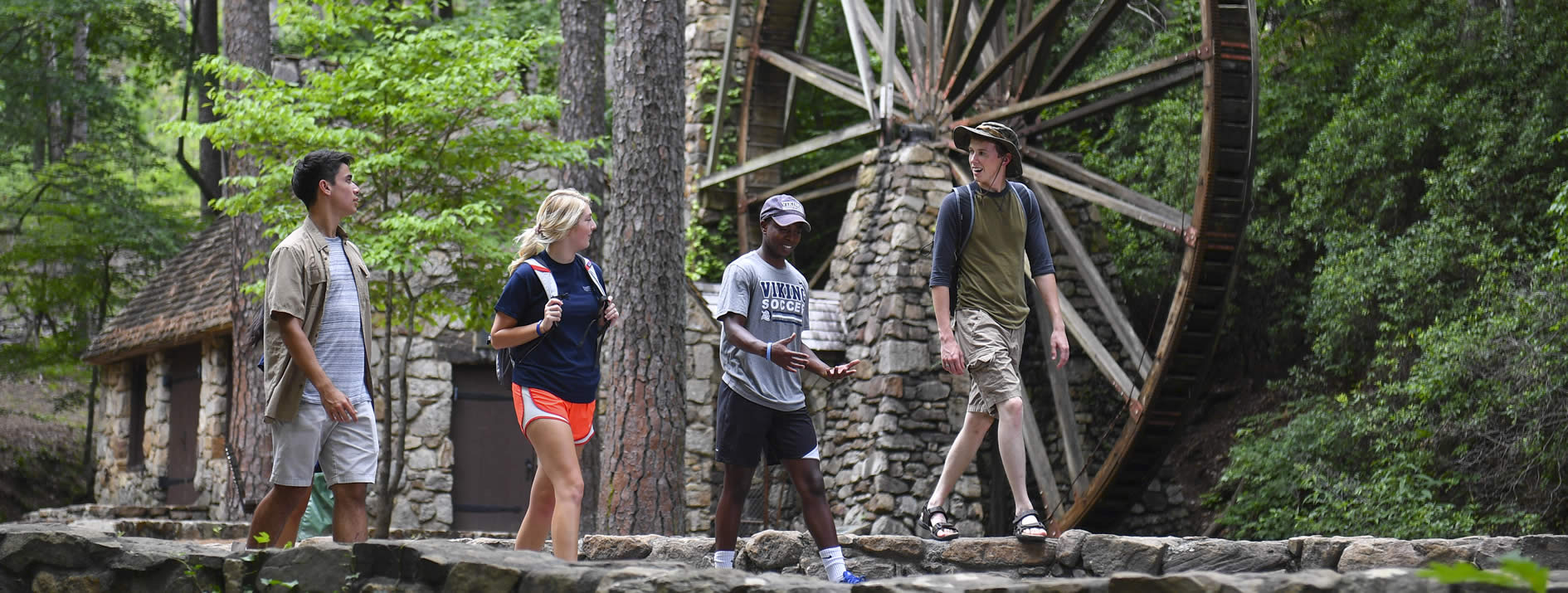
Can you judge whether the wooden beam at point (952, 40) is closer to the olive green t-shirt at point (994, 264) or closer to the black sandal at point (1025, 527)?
the olive green t-shirt at point (994, 264)

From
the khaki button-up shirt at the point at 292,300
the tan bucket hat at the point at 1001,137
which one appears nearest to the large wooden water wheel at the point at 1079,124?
the tan bucket hat at the point at 1001,137

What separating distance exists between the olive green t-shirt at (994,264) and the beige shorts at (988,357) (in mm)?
41

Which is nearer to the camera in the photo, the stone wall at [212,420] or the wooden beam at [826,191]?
the stone wall at [212,420]

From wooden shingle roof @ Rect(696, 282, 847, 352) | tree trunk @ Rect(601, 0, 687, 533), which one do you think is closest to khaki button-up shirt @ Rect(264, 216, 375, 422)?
tree trunk @ Rect(601, 0, 687, 533)

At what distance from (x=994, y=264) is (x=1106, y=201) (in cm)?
601

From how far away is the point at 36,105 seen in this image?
2038 cm

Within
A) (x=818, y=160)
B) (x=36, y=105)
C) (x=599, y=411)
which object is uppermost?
(x=36, y=105)

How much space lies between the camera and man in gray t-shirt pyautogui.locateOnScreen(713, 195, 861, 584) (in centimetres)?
509

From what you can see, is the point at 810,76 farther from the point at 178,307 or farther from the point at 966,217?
the point at 966,217

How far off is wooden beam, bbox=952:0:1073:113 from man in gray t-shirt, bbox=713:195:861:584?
Result: 22.5ft

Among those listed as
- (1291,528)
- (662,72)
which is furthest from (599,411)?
(1291,528)

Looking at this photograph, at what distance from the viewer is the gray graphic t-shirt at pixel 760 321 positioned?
5.11 meters

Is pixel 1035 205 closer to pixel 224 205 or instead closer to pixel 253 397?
pixel 224 205

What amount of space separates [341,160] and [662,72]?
3.76 m
